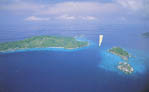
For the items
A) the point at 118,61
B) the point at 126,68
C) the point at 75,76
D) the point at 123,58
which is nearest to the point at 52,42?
the point at 75,76

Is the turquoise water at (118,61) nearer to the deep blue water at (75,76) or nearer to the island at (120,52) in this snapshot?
the deep blue water at (75,76)

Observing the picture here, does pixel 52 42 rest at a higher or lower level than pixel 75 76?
higher

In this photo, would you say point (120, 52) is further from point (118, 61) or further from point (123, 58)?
point (118, 61)

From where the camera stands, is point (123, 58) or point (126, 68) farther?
point (123, 58)

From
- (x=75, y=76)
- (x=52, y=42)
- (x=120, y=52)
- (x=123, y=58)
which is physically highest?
Result: (x=52, y=42)

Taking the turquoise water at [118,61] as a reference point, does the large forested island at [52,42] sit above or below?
above

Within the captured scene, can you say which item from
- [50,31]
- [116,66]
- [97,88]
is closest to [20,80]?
[97,88]

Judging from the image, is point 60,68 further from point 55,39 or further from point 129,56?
point 55,39

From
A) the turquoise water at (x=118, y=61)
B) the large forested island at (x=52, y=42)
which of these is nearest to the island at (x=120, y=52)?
the turquoise water at (x=118, y=61)
